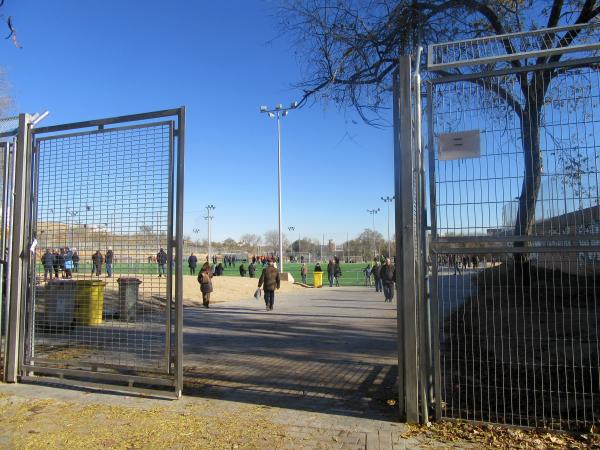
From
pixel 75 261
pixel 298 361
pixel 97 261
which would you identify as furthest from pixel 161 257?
pixel 298 361

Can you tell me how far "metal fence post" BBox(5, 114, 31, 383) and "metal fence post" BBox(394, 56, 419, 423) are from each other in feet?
15.5

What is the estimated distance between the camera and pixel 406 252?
458 centimetres

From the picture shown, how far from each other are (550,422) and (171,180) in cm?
446

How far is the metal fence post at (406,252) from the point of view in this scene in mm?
4512

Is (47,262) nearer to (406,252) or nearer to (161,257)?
(161,257)

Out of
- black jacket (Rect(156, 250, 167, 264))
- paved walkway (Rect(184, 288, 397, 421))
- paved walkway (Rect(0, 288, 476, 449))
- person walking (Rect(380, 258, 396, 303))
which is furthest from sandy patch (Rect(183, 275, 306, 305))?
black jacket (Rect(156, 250, 167, 264))

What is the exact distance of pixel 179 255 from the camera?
5418 mm

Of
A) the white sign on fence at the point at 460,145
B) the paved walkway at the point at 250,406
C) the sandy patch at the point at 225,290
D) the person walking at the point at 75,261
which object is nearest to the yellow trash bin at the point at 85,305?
the person walking at the point at 75,261

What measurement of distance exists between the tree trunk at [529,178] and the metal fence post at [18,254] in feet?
19.0

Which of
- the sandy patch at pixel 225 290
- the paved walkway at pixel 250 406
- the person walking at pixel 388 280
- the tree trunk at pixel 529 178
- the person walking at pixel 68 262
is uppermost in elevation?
the tree trunk at pixel 529 178

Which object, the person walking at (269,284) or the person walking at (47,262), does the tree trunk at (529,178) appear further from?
the person walking at (269,284)

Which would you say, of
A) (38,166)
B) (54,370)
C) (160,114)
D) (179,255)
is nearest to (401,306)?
(179,255)

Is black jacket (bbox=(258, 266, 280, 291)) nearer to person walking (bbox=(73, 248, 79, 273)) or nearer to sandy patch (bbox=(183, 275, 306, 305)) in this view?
sandy patch (bbox=(183, 275, 306, 305))

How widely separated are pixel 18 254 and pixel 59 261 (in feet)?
1.57
